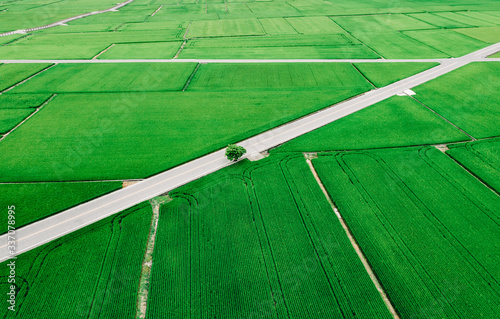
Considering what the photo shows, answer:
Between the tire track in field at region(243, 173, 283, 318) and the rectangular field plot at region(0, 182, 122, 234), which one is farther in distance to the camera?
the rectangular field plot at region(0, 182, 122, 234)

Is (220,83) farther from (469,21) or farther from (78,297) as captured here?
(469,21)

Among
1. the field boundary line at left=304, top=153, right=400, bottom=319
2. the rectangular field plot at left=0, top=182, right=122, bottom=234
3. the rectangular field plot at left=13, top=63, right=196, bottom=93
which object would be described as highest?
the rectangular field plot at left=13, top=63, right=196, bottom=93

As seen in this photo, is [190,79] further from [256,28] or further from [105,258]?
[256,28]

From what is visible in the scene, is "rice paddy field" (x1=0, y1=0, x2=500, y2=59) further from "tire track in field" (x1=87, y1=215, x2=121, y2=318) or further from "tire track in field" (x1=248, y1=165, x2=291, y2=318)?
"tire track in field" (x1=87, y1=215, x2=121, y2=318)

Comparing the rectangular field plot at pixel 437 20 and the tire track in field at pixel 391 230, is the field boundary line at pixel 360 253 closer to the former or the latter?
the tire track in field at pixel 391 230

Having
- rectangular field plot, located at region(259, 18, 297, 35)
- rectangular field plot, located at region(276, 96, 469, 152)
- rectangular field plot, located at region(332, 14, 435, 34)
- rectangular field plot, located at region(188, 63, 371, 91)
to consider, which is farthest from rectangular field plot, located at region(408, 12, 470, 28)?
rectangular field plot, located at region(276, 96, 469, 152)

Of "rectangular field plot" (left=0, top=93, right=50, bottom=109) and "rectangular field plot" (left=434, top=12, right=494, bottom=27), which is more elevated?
"rectangular field plot" (left=434, top=12, right=494, bottom=27)

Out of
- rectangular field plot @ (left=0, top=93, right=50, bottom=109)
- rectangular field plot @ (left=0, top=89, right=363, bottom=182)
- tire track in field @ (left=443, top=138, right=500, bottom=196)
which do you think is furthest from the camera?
rectangular field plot @ (left=0, top=93, right=50, bottom=109)

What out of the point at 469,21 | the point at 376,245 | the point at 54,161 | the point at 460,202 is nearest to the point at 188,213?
the point at 376,245
